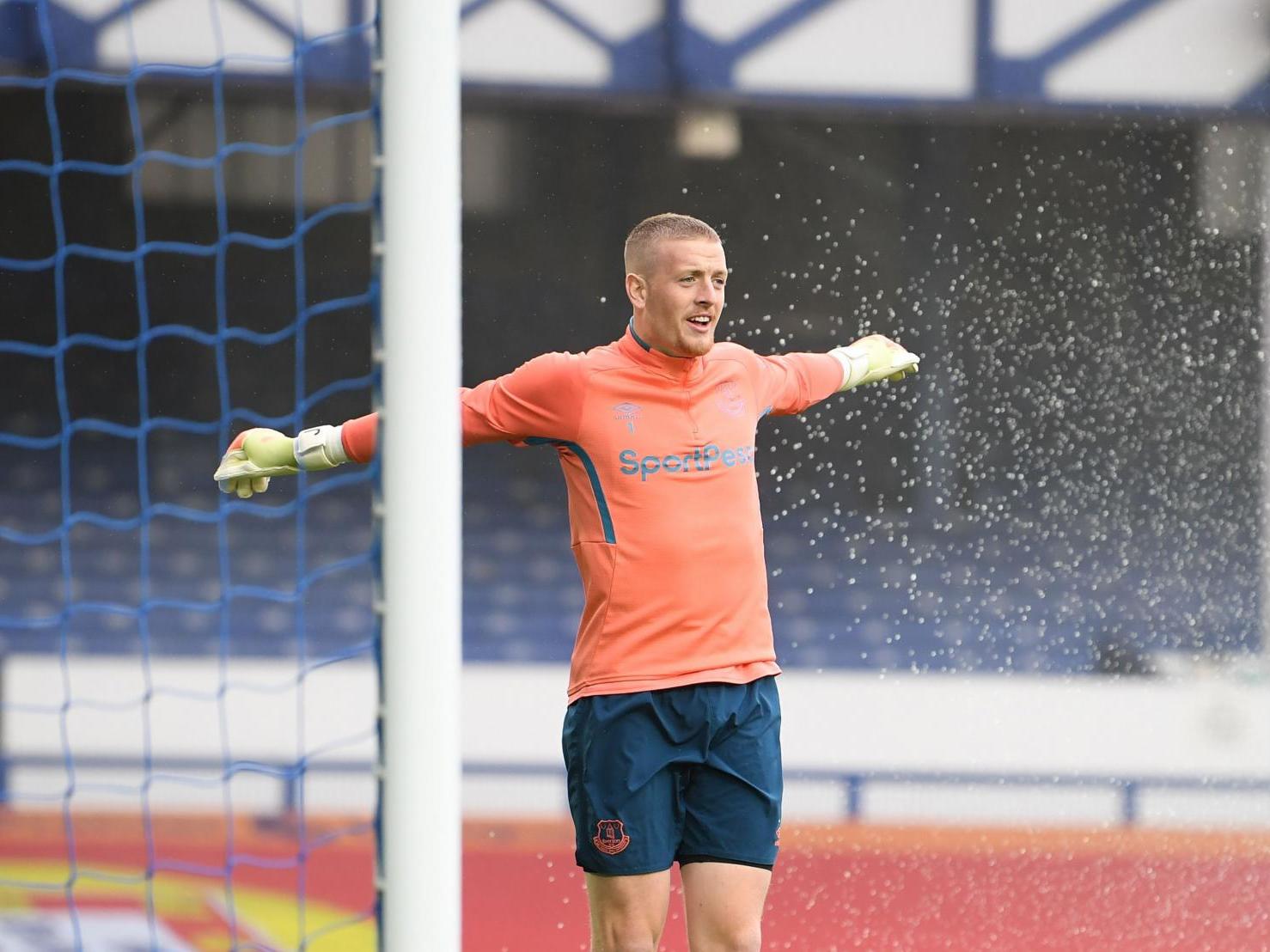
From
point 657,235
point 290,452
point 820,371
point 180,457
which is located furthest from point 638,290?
point 180,457

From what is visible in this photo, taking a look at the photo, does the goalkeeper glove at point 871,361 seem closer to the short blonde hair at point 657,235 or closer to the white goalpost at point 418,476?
the short blonde hair at point 657,235

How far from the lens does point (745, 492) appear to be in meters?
2.13

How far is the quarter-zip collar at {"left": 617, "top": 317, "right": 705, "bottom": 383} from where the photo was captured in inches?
83.5

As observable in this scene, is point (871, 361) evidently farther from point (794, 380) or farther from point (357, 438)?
point (357, 438)

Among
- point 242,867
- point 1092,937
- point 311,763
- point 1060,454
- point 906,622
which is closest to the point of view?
point 1092,937

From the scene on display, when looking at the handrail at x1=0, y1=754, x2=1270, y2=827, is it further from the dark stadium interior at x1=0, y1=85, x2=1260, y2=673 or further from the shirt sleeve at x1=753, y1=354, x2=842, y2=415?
the shirt sleeve at x1=753, y1=354, x2=842, y2=415

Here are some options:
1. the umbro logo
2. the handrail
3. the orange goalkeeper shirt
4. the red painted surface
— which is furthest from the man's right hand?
the handrail

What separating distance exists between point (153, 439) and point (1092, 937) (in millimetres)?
5033

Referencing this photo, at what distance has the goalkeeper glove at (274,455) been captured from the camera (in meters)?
2.02

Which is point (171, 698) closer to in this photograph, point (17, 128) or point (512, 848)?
point (512, 848)

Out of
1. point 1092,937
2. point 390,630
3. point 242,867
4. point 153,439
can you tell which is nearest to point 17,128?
point 153,439

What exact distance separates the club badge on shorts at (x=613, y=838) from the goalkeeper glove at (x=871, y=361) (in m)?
Answer: 0.75

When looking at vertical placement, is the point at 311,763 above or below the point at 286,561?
below

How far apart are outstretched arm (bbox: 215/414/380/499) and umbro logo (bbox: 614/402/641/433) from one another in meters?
0.33
